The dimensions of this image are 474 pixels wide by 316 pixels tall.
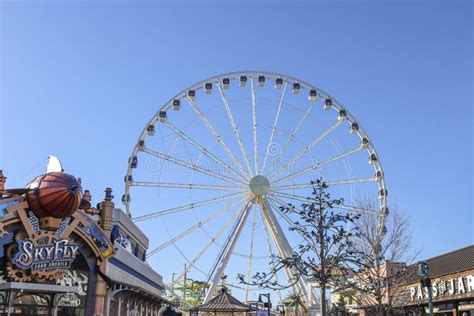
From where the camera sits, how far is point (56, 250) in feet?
56.0

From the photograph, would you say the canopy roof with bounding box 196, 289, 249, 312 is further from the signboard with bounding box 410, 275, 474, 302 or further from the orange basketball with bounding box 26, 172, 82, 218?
the signboard with bounding box 410, 275, 474, 302

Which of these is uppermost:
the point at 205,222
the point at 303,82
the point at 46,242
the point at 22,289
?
the point at 303,82

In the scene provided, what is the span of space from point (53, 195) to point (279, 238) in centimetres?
1701

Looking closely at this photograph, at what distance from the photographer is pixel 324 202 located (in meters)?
17.1

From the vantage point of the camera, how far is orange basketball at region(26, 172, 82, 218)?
16.7 meters

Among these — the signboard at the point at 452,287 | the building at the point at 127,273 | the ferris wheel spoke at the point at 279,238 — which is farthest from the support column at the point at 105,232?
the signboard at the point at 452,287

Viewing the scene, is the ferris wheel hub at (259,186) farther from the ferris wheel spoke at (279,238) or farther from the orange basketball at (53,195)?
the orange basketball at (53,195)

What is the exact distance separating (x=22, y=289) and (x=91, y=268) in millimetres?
2970

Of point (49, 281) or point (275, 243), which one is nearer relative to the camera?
point (49, 281)

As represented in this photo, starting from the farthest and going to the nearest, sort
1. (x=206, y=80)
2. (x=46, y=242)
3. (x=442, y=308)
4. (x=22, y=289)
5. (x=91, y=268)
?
(x=206, y=80) < (x=442, y=308) < (x=91, y=268) < (x=46, y=242) < (x=22, y=289)

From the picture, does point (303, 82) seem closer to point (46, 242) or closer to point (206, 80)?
point (206, 80)

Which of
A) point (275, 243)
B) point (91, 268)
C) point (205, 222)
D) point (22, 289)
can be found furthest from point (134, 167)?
point (22, 289)

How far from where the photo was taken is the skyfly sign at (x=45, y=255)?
16.1 meters

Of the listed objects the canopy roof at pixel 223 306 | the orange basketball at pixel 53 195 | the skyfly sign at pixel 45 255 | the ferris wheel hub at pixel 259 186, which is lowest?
the canopy roof at pixel 223 306
